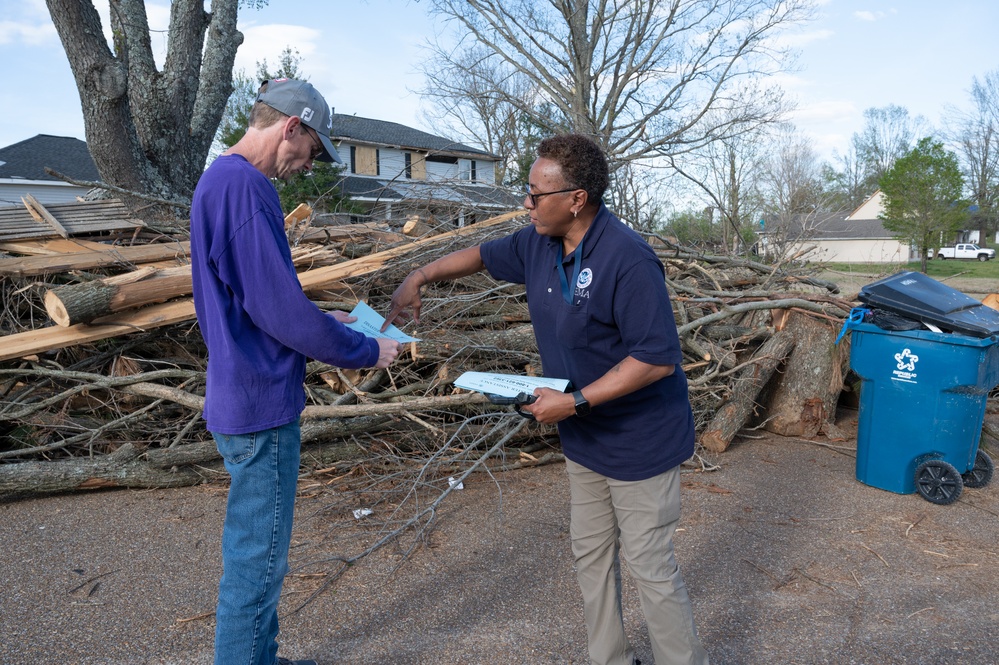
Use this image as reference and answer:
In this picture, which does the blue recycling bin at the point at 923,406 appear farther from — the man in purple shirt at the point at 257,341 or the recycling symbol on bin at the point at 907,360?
the man in purple shirt at the point at 257,341

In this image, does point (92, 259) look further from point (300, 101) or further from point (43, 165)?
point (43, 165)

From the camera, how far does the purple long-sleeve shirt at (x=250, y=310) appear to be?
77.7 inches

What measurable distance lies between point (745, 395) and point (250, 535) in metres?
4.35

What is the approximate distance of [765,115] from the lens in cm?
2181

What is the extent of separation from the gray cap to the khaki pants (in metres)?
1.42

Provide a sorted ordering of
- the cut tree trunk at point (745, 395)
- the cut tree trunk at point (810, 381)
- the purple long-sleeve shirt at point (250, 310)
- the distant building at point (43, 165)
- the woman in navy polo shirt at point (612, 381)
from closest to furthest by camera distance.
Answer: the purple long-sleeve shirt at point (250, 310)
the woman in navy polo shirt at point (612, 381)
the cut tree trunk at point (745, 395)
the cut tree trunk at point (810, 381)
the distant building at point (43, 165)

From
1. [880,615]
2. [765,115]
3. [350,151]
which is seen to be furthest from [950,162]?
[880,615]

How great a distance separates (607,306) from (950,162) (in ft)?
124

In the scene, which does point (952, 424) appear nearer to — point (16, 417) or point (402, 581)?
point (402, 581)

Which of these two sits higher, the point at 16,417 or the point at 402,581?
the point at 16,417

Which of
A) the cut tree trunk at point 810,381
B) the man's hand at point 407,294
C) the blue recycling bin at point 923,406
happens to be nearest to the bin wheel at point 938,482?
the blue recycling bin at point 923,406

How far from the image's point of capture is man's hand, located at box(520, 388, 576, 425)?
2111 mm

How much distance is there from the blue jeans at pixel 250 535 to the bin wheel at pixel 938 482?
13.3 ft

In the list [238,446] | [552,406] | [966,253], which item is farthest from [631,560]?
[966,253]
